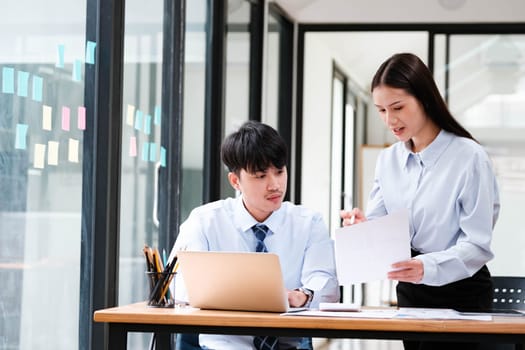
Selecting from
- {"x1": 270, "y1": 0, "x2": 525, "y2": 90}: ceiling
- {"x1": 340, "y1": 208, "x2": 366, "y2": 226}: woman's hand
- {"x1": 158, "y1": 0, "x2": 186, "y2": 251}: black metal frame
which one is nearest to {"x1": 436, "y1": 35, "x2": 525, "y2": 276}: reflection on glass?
{"x1": 270, "y1": 0, "x2": 525, "y2": 90}: ceiling

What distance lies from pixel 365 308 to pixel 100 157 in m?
1.24

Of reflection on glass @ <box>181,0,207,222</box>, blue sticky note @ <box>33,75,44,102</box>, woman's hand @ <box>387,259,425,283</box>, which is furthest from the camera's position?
reflection on glass @ <box>181,0,207,222</box>

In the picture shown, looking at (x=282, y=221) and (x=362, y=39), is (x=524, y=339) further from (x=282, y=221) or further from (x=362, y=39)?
(x=362, y=39)

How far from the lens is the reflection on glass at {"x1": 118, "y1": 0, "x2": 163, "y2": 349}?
372 centimetres

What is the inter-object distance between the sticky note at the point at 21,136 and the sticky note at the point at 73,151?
348 mm

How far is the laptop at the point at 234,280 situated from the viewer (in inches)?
87.0

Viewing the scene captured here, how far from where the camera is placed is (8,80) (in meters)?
2.67

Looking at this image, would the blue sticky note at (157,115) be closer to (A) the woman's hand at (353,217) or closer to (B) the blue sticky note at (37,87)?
(B) the blue sticky note at (37,87)

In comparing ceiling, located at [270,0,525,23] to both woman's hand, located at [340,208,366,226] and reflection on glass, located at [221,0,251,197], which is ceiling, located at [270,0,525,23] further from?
woman's hand, located at [340,208,366,226]

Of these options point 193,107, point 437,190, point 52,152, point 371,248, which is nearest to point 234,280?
point 371,248

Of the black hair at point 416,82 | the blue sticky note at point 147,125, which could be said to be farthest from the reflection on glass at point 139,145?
the black hair at point 416,82

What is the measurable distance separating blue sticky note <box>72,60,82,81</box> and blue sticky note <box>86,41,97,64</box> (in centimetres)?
6

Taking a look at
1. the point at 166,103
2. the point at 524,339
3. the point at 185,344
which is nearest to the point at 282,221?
the point at 185,344

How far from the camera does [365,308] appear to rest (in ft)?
8.20
